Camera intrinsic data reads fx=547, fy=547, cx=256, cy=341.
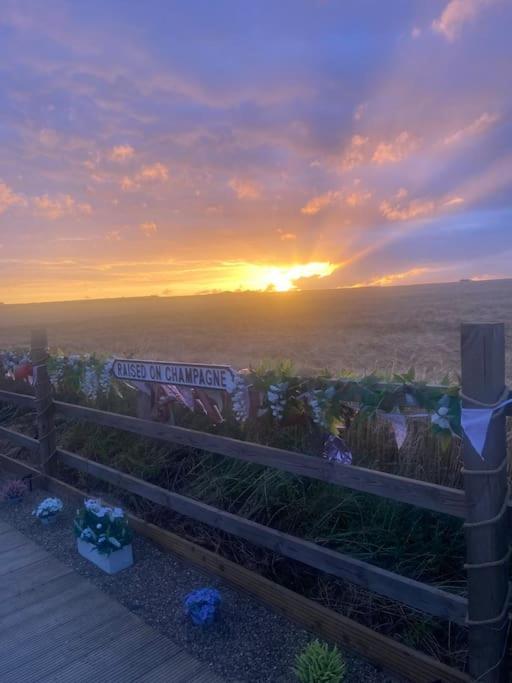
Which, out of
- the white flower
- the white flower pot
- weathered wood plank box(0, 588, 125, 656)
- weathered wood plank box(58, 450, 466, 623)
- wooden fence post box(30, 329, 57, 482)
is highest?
wooden fence post box(30, 329, 57, 482)

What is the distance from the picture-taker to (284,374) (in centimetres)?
396

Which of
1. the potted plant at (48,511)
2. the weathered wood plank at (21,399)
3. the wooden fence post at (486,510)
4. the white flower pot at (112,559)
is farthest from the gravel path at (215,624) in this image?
the weathered wood plank at (21,399)

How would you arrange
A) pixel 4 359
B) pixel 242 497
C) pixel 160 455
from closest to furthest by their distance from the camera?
pixel 242 497, pixel 160 455, pixel 4 359

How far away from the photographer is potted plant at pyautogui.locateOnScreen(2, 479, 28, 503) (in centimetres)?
561

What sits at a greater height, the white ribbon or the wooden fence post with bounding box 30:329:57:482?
the white ribbon

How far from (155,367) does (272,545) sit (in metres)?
1.82

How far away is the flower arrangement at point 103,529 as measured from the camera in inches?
162

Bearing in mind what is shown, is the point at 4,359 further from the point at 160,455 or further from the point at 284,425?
the point at 284,425

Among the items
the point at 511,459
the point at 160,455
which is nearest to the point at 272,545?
the point at 511,459

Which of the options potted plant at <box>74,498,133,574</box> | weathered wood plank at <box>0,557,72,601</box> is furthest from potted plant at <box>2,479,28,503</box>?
potted plant at <box>74,498,133,574</box>

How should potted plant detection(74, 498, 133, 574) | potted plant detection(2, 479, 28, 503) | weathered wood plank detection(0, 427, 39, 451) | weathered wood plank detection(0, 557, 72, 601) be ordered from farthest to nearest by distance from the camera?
weathered wood plank detection(0, 427, 39, 451)
potted plant detection(2, 479, 28, 503)
potted plant detection(74, 498, 133, 574)
weathered wood plank detection(0, 557, 72, 601)

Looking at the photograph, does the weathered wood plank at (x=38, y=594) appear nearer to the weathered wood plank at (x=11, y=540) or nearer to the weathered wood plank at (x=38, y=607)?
the weathered wood plank at (x=38, y=607)

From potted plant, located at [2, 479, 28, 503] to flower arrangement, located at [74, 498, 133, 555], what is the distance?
5.41 ft

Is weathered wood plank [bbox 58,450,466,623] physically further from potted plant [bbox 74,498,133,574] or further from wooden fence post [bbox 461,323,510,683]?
potted plant [bbox 74,498,133,574]
